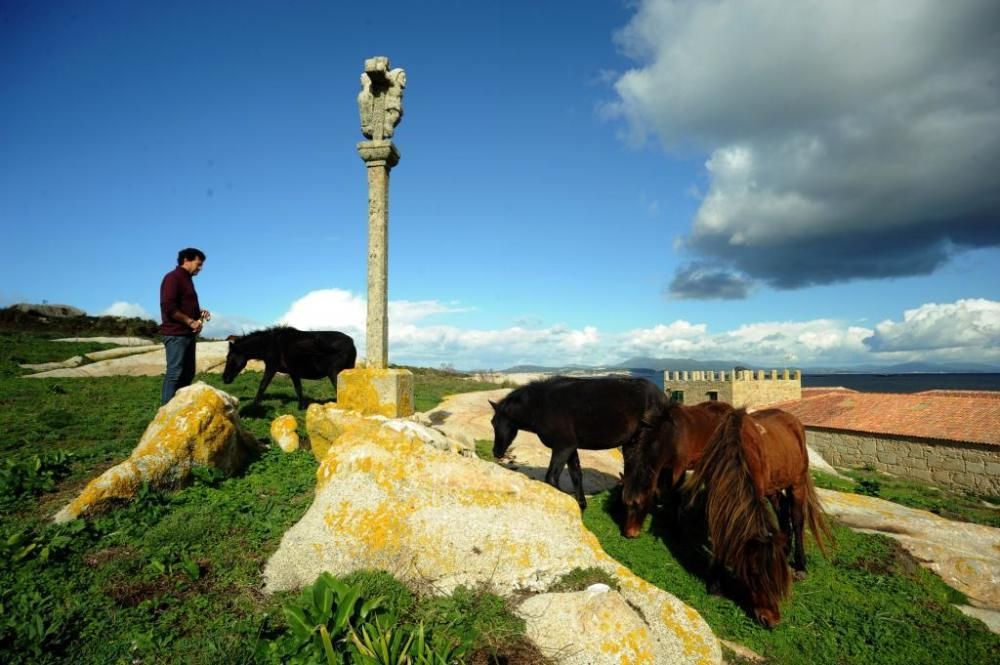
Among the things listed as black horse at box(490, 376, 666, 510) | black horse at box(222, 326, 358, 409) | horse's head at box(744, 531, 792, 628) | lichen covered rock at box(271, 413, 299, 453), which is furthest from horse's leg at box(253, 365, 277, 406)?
horse's head at box(744, 531, 792, 628)

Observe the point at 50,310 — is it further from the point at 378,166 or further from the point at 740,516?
the point at 740,516

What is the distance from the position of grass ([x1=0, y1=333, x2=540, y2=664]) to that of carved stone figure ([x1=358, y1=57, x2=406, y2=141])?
6.12 metres

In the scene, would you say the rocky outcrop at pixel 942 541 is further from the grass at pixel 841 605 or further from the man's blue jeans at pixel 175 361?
the man's blue jeans at pixel 175 361

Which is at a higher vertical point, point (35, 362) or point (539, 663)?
point (35, 362)

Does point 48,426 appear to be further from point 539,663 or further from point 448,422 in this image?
point 539,663

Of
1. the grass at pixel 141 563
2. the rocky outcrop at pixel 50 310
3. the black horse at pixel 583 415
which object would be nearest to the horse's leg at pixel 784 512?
the black horse at pixel 583 415

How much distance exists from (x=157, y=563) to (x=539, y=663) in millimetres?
3406

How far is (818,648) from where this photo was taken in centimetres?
505

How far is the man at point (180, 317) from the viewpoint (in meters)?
7.42

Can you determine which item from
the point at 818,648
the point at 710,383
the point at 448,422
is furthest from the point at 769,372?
the point at 818,648

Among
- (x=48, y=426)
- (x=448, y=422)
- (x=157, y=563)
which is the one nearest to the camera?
(x=157, y=563)

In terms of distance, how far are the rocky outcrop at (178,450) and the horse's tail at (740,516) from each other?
6193mm

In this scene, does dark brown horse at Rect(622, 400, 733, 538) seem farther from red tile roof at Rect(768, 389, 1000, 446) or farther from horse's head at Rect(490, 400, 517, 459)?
red tile roof at Rect(768, 389, 1000, 446)

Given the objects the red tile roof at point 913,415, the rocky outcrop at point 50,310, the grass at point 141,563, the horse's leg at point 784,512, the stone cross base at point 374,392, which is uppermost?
the rocky outcrop at point 50,310
